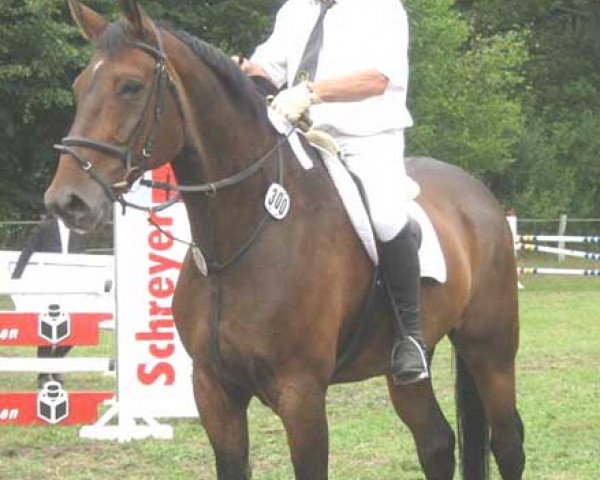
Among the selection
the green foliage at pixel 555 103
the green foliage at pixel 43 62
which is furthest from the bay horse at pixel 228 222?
the green foliage at pixel 555 103

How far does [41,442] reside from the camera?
29.9 feet

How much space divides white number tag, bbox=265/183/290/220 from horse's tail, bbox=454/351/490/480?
81.5 inches

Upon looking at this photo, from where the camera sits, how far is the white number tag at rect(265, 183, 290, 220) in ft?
16.0

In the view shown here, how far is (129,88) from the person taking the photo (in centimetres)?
435

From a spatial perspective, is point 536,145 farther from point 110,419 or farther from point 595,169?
point 110,419

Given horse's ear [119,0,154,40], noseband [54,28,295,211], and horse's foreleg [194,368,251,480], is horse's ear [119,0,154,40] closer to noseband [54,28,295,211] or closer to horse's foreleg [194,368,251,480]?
noseband [54,28,295,211]

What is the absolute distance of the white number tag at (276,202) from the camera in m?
4.87

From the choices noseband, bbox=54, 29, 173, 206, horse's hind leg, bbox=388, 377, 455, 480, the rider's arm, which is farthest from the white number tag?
horse's hind leg, bbox=388, 377, 455, 480

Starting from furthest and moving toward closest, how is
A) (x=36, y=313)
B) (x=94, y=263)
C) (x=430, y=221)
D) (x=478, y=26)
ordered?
(x=478, y=26)
(x=94, y=263)
(x=36, y=313)
(x=430, y=221)

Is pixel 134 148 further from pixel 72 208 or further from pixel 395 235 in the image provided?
pixel 395 235

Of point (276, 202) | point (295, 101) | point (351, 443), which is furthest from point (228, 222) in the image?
point (351, 443)

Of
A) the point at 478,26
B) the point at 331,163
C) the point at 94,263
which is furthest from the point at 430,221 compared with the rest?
the point at 478,26

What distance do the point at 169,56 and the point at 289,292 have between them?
0.97m

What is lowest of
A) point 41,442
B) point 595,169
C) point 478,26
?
point 41,442
